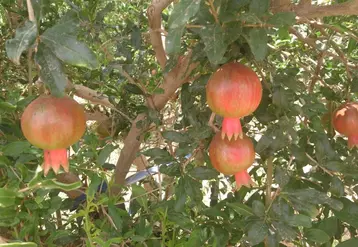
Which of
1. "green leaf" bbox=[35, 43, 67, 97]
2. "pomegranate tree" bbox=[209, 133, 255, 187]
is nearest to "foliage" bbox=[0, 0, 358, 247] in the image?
"green leaf" bbox=[35, 43, 67, 97]

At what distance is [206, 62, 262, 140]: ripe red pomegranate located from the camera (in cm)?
91

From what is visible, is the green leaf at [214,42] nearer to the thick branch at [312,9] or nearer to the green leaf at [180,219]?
the thick branch at [312,9]

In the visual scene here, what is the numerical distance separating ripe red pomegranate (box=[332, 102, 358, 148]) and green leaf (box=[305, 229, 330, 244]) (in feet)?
1.07

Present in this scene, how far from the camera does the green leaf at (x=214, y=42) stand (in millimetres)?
824

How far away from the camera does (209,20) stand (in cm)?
90

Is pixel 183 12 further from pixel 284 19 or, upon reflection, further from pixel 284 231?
pixel 284 231

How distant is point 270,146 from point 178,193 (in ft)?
1.00

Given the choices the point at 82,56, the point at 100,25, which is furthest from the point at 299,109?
the point at 100,25

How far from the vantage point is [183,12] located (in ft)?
2.34

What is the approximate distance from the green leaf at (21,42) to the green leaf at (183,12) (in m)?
0.23

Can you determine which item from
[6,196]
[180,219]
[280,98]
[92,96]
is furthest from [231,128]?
[92,96]

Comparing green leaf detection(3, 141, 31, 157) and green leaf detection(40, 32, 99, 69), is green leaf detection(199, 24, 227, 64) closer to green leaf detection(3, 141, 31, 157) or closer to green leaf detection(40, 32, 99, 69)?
green leaf detection(40, 32, 99, 69)

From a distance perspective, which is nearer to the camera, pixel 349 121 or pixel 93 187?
pixel 93 187

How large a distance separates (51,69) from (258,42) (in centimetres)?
40
